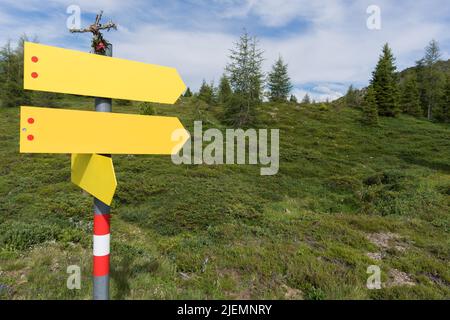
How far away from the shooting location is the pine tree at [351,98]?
46131mm

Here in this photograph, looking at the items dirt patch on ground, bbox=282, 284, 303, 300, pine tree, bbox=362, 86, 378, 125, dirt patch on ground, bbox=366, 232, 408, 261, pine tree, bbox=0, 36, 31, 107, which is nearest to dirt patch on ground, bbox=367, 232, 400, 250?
dirt patch on ground, bbox=366, 232, 408, 261

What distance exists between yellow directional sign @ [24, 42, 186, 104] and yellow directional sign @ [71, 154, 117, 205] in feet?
1.97

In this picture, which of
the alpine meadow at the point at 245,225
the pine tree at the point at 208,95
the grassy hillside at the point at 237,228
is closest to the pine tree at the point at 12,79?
the alpine meadow at the point at 245,225

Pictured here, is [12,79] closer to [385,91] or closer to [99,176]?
[99,176]

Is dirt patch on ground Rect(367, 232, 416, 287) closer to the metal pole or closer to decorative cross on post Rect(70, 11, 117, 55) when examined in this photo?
the metal pole

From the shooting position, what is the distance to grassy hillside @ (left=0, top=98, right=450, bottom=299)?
14.2ft

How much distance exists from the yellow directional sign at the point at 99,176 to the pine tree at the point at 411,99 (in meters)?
50.5

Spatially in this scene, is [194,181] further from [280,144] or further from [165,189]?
[280,144]

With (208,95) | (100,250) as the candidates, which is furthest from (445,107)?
(100,250)

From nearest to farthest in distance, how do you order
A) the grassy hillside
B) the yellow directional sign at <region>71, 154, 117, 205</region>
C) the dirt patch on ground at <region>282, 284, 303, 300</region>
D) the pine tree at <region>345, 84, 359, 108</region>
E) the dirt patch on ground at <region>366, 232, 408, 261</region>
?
the yellow directional sign at <region>71, 154, 117, 205</region> → the dirt patch on ground at <region>282, 284, 303, 300</region> → the grassy hillside → the dirt patch on ground at <region>366, 232, 408, 261</region> → the pine tree at <region>345, 84, 359, 108</region>

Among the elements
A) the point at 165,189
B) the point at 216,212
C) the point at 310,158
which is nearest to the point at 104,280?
the point at 216,212

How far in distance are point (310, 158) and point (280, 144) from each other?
14.9ft

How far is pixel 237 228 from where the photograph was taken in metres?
7.95
